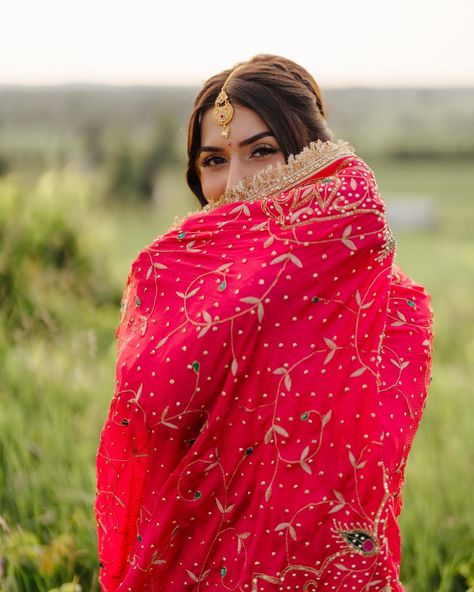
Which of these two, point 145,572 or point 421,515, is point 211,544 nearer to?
point 145,572

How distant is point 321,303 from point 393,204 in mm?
33182

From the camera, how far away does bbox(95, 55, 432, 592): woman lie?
130cm

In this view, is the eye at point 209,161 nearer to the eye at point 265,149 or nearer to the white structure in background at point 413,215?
the eye at point 265,149

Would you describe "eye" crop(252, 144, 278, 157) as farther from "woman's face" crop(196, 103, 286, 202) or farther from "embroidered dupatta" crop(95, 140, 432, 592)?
"embroidered dupatta" crop(95, 140, 432, 592)

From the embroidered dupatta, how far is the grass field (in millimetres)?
734

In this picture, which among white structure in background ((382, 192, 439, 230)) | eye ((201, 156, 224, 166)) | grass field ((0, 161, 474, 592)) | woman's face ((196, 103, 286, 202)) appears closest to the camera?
woman's face ((196, 103, 286, 202))

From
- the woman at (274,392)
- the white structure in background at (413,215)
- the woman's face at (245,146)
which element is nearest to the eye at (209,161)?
the woman's face at (245,146)

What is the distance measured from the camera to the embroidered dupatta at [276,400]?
1.30 meters

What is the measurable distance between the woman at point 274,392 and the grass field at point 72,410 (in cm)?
72

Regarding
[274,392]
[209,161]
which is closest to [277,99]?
[209,161]

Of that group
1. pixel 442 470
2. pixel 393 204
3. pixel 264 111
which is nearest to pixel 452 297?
pixel 442 470

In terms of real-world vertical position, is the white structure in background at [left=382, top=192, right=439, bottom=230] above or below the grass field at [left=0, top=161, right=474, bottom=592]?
below

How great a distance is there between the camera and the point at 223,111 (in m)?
1.68

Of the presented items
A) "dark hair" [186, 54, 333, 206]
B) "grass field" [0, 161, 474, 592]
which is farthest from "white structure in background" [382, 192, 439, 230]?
"dark hair" [186, 54, 333, 206]
